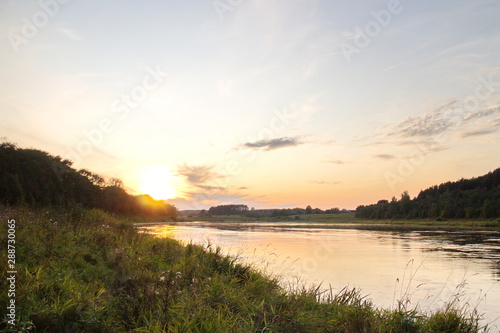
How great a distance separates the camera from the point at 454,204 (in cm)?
9900

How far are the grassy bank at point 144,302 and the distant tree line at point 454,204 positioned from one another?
94.6m

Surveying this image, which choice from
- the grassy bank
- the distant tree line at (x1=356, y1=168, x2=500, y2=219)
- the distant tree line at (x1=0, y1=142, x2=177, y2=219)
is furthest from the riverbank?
the grassy bank

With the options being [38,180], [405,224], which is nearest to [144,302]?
[38,180]

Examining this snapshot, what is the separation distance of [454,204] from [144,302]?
111 m

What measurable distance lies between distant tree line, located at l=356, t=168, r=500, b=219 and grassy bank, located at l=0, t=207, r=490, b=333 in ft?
310

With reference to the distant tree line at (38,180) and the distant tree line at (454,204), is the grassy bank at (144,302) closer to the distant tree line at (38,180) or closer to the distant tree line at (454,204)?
the distant tree line at (38,180)

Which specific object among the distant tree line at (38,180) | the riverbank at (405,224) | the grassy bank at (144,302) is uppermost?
the distant tree line at (38,180)

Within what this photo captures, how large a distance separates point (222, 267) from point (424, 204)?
114798 mm

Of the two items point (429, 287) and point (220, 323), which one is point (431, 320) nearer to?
point (220, 323)

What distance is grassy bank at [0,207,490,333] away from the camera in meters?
5.78

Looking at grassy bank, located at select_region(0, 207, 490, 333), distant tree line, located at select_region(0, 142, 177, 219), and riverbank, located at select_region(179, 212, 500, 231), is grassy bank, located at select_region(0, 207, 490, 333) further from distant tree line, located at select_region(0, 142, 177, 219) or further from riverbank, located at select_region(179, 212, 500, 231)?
riverbank, located at select_region(179, 212, 500, 231)

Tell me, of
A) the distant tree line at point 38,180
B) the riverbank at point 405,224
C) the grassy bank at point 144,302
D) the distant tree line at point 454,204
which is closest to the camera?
the grassy bank at point 144,302

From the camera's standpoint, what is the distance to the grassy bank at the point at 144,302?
5777mm

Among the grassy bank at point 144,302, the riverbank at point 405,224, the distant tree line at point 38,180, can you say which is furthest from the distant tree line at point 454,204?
the grassy bank at point 144,302
